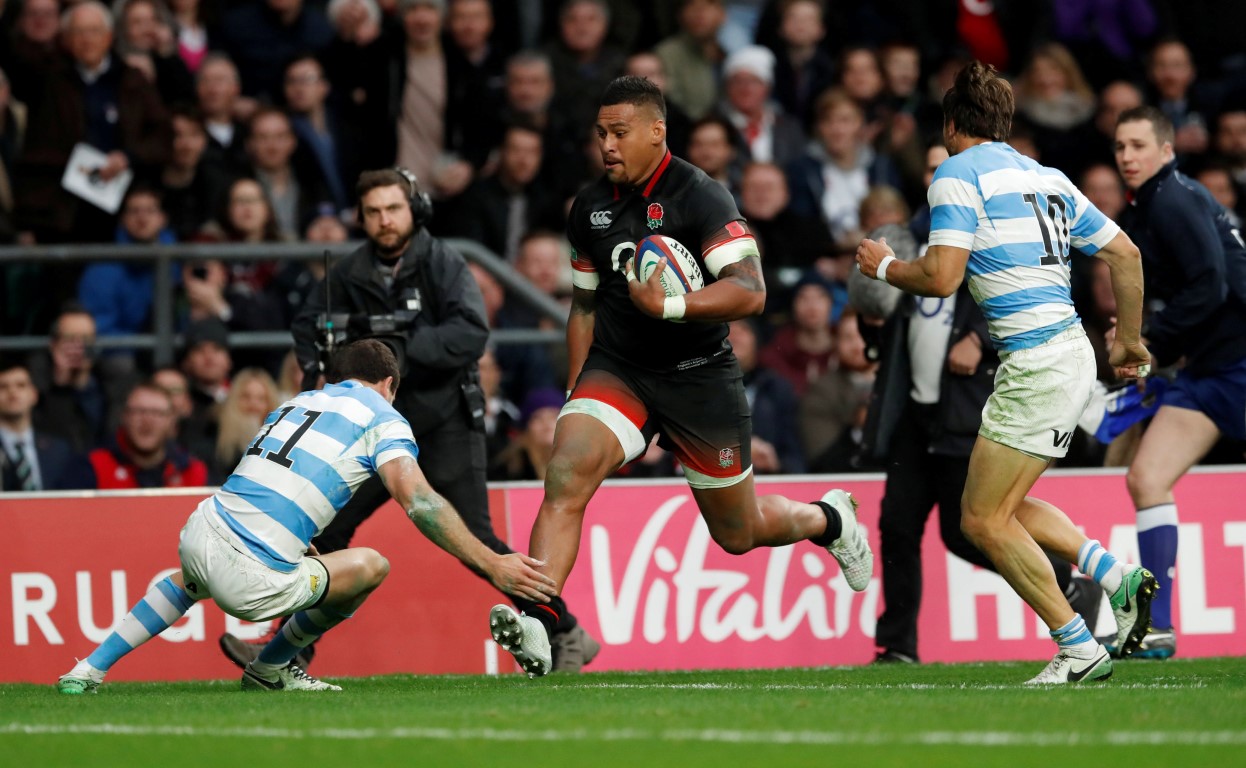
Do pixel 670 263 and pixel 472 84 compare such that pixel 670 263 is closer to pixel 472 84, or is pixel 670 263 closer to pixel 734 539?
pixel 734 539

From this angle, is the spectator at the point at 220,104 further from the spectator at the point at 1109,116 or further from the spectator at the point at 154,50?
the spectator at the point at 1109,116

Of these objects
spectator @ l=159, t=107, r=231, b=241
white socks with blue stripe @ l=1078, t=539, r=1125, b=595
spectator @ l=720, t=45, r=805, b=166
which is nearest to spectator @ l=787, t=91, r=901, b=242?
spectator @ l=720, t=45, r=805, b=166

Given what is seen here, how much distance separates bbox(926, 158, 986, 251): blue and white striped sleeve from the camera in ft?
24.2

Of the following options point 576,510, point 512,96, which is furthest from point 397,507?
point 512,96

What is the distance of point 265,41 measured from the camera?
14.6m

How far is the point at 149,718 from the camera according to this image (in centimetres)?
659

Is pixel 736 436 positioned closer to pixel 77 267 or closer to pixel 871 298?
pixel 871 298

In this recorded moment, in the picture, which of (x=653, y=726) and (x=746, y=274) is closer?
(x=653, y=726)

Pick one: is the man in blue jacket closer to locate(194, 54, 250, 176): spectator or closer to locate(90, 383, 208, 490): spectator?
locate(90, 383, 208, 490): spectator

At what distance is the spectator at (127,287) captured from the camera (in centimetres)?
1239

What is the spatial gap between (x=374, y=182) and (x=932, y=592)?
3836 millimetres

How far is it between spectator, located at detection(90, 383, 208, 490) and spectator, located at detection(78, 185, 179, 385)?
1.21 metres

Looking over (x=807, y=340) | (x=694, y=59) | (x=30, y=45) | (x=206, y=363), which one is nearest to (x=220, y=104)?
(x=30, y=45)

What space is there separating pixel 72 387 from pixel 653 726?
694 cm
